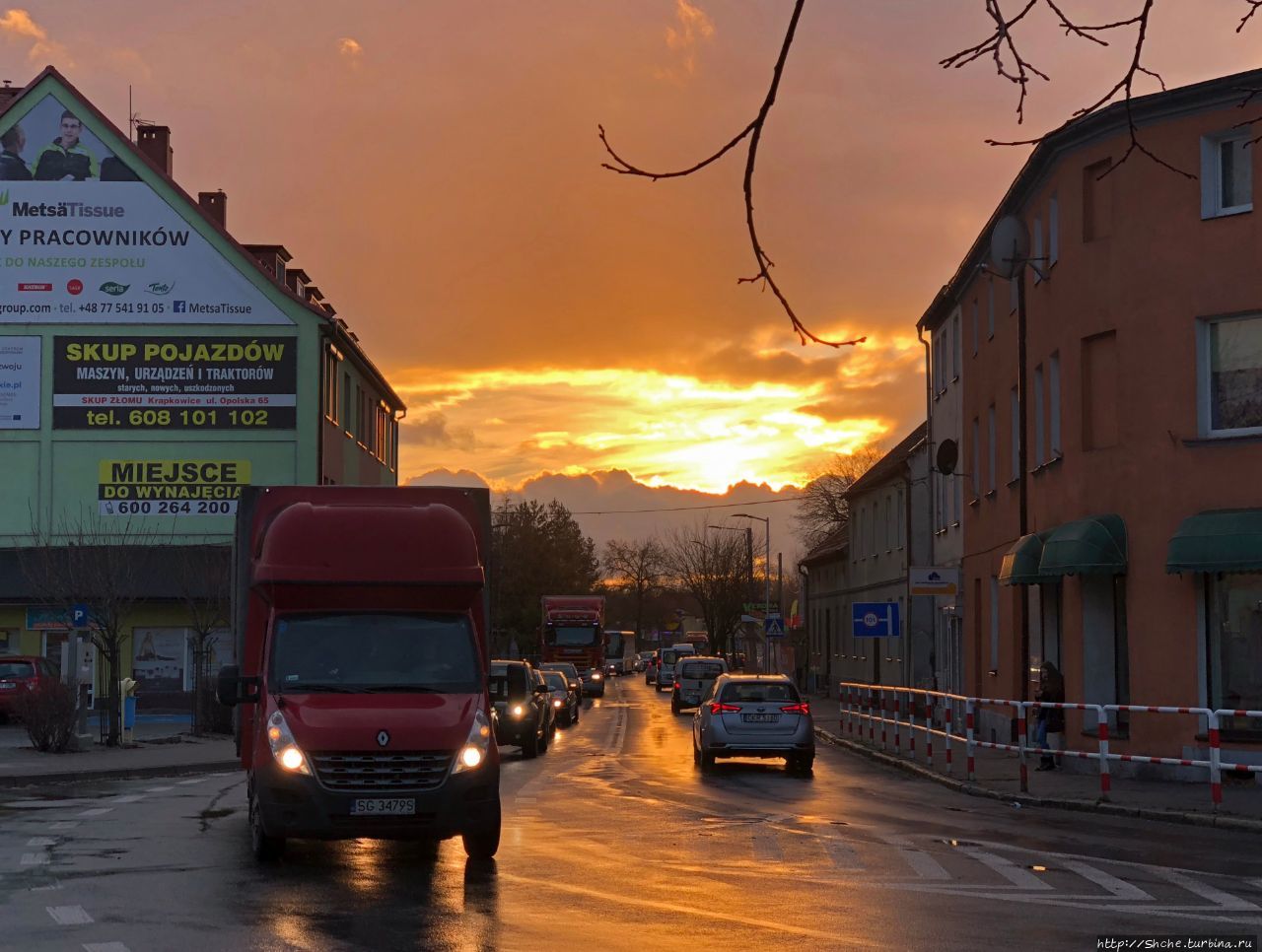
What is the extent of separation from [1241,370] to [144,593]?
31869 millimetres

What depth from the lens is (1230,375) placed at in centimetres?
2456

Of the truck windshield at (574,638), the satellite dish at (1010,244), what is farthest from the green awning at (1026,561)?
the truck windshield at (574,638)

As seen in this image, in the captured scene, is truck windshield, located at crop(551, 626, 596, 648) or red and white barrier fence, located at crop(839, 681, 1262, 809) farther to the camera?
truck windshield, located at crop(551, 626, 596, 648)

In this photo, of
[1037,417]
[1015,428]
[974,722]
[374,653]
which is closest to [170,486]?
[1015,428]

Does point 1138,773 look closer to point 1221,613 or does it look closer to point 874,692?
point 1221,613

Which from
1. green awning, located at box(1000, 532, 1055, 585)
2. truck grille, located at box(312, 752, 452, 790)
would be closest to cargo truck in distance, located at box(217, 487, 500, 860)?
truck grille, located at box(312, 752, 452, 790)

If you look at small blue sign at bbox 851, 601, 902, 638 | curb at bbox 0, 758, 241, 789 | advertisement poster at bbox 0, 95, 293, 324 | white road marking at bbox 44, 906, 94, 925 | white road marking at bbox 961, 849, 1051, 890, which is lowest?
curb at bbox 0, 758, 241, 789

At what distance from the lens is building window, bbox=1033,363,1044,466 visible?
30.6 meters

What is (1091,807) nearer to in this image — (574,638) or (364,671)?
(364,671)

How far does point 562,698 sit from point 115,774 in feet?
63.0

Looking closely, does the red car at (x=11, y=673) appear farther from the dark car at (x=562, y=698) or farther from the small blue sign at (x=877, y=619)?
the small blue sign at (x=877, y=619)

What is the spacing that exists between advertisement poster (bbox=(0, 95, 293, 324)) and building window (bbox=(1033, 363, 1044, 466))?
24.9 m

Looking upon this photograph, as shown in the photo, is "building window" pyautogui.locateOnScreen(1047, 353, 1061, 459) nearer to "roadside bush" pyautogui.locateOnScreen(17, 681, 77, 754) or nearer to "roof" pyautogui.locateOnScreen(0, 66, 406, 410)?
"roadside bush" pyautogui.locateOnScreen(17, 681, 77, 754)

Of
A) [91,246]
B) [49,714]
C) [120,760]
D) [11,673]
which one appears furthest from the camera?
[91,246]
